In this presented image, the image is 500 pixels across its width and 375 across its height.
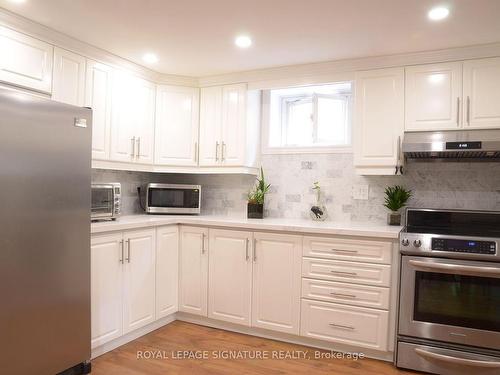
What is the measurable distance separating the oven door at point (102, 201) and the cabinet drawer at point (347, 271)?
148 centimetres

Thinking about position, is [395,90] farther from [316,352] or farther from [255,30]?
[316,352]

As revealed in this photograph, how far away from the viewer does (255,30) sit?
2500mm

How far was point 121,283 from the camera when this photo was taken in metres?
2.76

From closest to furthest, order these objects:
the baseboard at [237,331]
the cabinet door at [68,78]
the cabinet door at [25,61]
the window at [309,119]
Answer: the cabinet door at [25,61] < the cabinet door at [68,78] < the baseboard at [237,331] < the window at [309,119]

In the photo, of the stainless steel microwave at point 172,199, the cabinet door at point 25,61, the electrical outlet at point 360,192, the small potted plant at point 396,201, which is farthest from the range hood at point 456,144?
the cabinet door at point 25,61

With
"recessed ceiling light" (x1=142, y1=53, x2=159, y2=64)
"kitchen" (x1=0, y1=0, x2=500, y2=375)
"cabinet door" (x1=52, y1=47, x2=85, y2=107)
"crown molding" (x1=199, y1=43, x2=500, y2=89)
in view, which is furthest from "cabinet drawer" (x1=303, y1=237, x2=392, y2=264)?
A: "cabinet door" (x1=52, y1=47, x2=85, y2=107)

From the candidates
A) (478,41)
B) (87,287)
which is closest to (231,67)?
(478,41)

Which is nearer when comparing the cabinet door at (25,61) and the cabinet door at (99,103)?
the cabinet door at (25,61)

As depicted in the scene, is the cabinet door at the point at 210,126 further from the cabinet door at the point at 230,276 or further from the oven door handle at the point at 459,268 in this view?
the oven door handle at the point at 459,268

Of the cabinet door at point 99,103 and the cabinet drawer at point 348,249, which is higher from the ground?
the cabinet door at point 99,103

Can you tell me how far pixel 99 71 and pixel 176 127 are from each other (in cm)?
85

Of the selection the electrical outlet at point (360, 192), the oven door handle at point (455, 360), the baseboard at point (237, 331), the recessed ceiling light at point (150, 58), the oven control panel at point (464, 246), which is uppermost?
the recessed ceiling light at point (150, 58)

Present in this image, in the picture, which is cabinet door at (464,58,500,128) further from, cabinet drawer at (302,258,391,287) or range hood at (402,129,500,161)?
cabinet drawer at (302,258,391,287)

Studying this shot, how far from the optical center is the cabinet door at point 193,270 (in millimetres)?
3221
